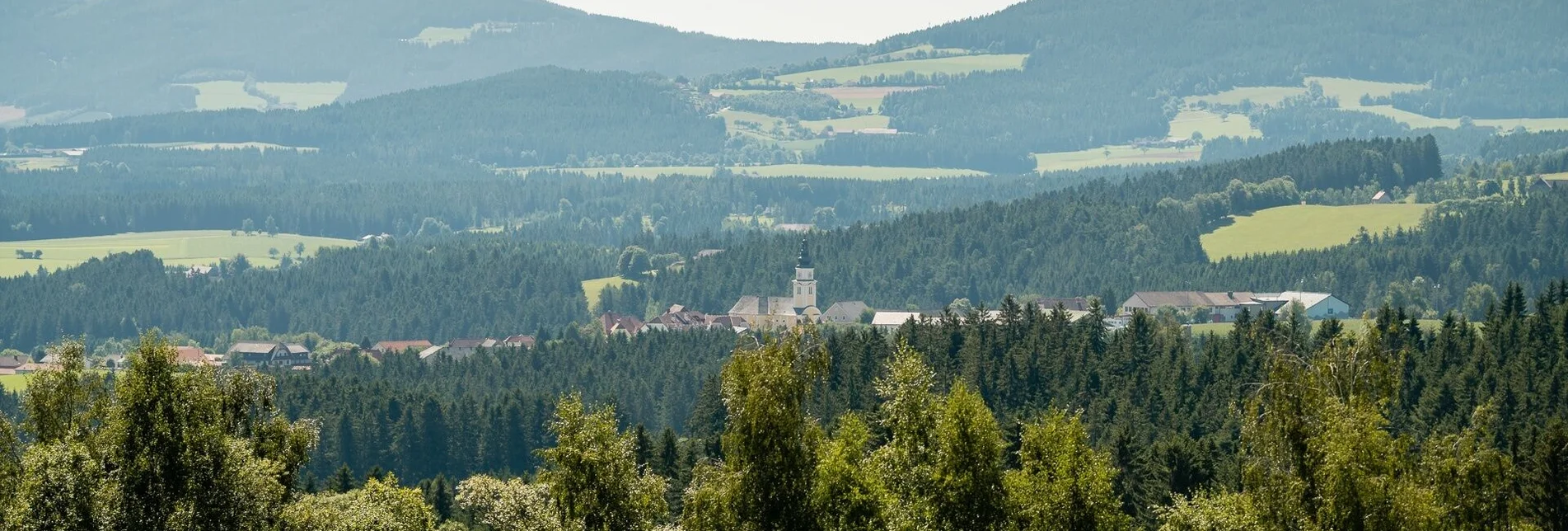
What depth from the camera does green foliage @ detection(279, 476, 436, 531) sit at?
65438 mm

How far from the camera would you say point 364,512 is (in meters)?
71.4

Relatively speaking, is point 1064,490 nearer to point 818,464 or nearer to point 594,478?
point 818,464

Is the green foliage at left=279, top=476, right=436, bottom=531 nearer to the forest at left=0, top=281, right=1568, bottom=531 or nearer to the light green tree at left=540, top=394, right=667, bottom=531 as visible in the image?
the forest at left=0, top=281, right=1568, bottom=531

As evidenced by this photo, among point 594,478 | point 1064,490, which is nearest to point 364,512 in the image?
point 594,478

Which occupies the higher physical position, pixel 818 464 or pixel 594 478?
Answer: pixel 818 464

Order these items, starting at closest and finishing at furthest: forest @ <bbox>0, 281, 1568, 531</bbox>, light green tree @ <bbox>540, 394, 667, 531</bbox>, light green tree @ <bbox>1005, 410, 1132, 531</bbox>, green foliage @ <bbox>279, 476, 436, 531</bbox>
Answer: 1. forest @ <bbox>0, 281, 1568, 531</bbox>
2. light green tree @ <bbox>1005, 410, 1132, 531</bbox>
3. light green tree @ <bbox>540, 394, 667, 531</bbox>
4. green foliage @ <bbox>279, 476, 436, 531</bbox>

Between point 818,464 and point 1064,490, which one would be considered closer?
point 1064,490

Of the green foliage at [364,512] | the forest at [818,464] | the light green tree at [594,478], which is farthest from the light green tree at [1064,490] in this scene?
the green foliage at [364,512]

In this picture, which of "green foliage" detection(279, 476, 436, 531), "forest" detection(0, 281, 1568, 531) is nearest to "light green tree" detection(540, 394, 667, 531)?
"forest" detection(0, 281, 1568, 531)

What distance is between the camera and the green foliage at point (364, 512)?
215 ft

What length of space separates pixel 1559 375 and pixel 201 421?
2879 inches

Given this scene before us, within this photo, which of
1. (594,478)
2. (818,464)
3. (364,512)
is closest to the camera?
(818,464)

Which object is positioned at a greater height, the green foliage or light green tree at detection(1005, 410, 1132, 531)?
light green tree at detection(1005, 410, 1132, 531)

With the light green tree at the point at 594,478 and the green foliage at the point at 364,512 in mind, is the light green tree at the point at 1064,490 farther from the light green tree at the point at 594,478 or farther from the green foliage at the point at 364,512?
the green foliage at the point at 364,512
